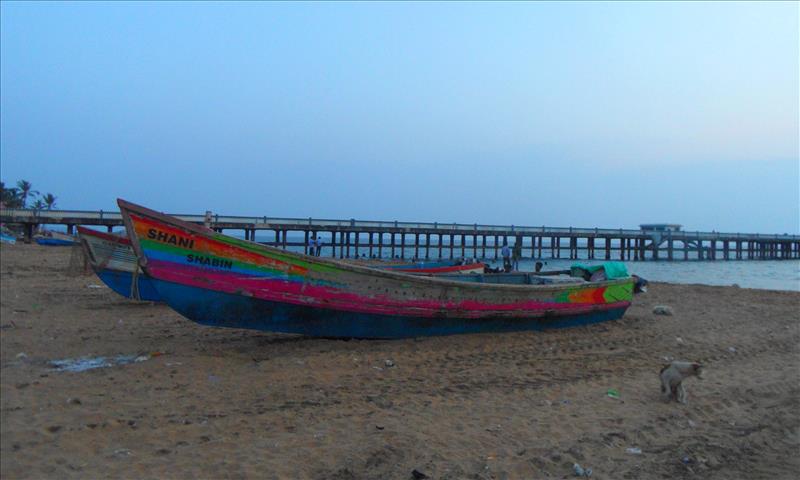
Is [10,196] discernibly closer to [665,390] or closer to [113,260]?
[113,260]

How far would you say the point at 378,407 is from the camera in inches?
196

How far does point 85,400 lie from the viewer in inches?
174

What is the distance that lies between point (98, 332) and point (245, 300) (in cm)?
248

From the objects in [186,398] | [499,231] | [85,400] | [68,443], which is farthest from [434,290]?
[499,231]

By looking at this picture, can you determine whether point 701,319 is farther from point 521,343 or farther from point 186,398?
point 186,398

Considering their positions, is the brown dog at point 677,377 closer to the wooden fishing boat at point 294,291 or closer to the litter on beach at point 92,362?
the wooden fishing boat at point 294,291

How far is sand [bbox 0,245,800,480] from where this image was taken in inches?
143

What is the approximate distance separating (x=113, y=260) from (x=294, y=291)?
4.89 m

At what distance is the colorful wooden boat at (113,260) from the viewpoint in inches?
384

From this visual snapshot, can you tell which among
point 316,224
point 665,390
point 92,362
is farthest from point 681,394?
point 316,224

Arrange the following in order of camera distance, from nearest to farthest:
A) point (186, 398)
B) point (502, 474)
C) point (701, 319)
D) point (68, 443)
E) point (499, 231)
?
point (68, 443)
point (502, 474)
point (186, 398)
point (701, 319)
point (499, 231)

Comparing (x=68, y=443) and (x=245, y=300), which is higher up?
(x=245, y=300)

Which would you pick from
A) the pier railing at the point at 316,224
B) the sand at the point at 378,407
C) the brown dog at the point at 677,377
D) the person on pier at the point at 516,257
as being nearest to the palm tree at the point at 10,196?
the pier railing at the point at 316,224

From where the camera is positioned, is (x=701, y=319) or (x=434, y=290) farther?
(x=701, y=319)
